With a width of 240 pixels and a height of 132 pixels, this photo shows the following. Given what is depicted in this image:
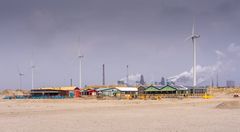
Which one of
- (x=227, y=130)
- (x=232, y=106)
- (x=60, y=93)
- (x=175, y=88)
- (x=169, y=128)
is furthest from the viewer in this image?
(x=60, y=93)

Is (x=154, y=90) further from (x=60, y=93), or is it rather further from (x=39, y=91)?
(x=39, y=91)

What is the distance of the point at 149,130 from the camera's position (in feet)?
78.7

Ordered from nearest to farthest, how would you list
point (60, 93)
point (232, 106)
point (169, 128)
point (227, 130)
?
point (227, 130) < point (169, 128) < point (232, 106) < point (60, 93)

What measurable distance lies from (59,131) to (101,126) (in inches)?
152

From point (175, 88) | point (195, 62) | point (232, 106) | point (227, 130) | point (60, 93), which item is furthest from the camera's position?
point (60, 93)

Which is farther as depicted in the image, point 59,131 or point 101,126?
point 101,126

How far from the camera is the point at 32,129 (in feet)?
82.3

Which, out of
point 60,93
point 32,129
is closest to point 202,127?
point 32,129

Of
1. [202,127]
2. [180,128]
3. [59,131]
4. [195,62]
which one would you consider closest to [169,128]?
[180,128]

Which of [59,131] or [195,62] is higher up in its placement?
[195,62]

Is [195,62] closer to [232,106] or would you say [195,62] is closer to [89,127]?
[232,106]

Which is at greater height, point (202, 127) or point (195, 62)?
point (195, 62)

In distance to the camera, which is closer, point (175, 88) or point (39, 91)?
point (175, 88)

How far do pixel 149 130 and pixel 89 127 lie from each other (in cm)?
481
